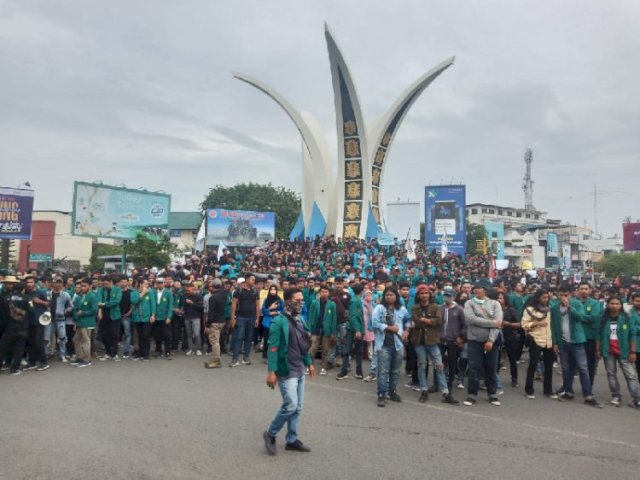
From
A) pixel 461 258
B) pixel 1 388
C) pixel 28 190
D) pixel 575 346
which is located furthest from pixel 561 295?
pixel 28 190

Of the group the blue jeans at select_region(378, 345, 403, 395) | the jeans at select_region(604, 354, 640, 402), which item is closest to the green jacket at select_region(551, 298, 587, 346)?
the jeans at select_region(604, 354, 640, 402)

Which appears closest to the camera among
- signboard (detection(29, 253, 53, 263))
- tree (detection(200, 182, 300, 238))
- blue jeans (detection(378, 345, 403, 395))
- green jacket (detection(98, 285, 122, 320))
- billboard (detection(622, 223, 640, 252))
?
blue jeans (detection(378, 345, 403, 395))

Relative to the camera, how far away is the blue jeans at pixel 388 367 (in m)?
6.49

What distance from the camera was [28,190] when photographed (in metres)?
21.9

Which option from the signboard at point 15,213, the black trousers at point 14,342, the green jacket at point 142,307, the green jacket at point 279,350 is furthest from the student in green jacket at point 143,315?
the signboard at point 15,213

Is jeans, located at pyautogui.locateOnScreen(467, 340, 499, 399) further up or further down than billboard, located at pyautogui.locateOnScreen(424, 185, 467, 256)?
further down

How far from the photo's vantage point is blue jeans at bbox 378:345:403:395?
6.49 metres

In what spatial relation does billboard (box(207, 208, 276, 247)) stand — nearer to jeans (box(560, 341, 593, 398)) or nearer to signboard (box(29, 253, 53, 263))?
signboard (box(29, 253, 53, 263))

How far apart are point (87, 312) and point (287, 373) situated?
5.84m

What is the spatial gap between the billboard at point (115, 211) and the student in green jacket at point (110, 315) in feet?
53.6

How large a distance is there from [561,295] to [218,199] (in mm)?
48960

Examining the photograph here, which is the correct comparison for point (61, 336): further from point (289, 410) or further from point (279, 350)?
point (289, 410)

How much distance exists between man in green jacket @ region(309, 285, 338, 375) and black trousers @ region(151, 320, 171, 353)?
2986 mm

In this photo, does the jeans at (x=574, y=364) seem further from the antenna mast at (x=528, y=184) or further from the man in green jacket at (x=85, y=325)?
the antenna mast at (x=528, y=184)
